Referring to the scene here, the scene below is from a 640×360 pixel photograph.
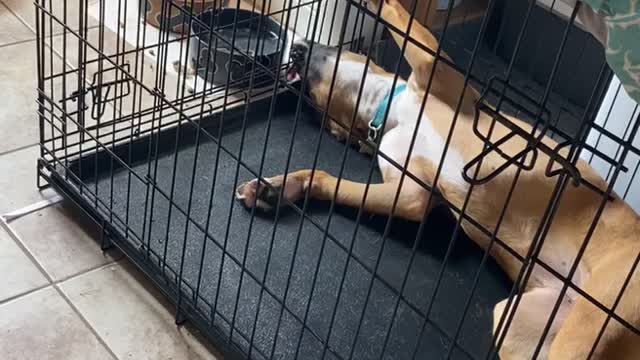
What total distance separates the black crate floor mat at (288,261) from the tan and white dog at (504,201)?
5 centimetres

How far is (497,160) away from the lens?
1499mm

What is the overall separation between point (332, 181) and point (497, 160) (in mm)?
341

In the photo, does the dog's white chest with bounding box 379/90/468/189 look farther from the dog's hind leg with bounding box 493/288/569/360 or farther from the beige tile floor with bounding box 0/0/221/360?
the beige tile floor with bounding box 0/0/221/360

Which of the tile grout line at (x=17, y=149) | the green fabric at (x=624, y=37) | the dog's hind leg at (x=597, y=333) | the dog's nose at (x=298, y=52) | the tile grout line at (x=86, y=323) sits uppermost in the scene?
the green fabric at (x=624, y=37)

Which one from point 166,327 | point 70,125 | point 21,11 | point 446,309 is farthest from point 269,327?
point 21,11

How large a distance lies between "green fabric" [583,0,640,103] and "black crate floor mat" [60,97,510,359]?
633 millimetres

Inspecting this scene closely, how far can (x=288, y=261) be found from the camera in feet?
5.10

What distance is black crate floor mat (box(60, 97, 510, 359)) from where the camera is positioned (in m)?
1.43

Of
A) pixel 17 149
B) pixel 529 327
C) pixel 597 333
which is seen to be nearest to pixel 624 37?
pixel 597 333

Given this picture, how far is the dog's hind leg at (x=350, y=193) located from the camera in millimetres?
1649

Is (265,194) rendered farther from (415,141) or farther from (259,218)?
(415,141)

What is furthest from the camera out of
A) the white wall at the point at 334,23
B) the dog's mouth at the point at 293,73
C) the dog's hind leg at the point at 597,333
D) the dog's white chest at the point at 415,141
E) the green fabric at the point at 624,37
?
the white wall at the point at 334,23

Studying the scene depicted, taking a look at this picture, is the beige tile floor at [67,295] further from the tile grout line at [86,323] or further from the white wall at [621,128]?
the white wall at [621,128]

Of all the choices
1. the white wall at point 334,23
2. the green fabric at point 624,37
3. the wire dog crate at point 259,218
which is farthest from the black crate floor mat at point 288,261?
the green fabric at point 624,37
